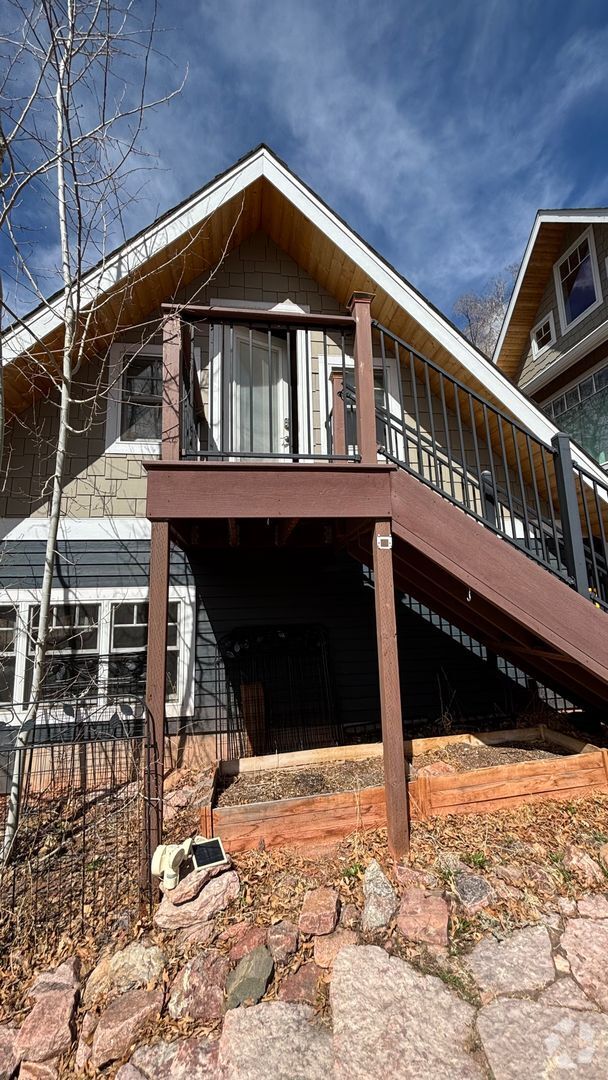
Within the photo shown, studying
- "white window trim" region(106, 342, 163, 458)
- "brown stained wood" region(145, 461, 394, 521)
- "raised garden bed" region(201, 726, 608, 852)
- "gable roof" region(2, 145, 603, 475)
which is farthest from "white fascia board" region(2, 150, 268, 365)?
"raised garden bed" region(201, 726, 608, 852)

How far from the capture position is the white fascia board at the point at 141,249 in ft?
16.0

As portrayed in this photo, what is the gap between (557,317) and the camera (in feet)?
39.2

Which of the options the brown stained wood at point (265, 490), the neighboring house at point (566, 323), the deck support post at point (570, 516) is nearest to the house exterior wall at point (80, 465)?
the brown stained wood at point (265, 490)

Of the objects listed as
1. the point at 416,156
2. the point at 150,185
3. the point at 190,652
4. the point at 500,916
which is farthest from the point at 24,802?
the point at 416,156

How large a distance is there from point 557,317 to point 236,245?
913 cm

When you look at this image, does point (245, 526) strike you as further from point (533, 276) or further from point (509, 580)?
point (533, 276)

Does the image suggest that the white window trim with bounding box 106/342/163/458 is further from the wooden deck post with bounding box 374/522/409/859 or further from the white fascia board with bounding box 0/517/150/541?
the wooden deck post with bounding box 374/522/409/859

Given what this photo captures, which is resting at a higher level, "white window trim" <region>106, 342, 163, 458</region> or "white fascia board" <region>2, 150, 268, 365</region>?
"white fascia board" <region>2, 150, 268, 365</region>

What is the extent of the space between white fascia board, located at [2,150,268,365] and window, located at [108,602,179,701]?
9.37ft

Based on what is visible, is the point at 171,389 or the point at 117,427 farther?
the point at 117,427

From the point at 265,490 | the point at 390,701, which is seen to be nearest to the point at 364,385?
the point at 265,490

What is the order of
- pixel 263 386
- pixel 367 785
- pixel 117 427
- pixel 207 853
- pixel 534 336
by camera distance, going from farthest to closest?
pixel 534 336, pixel 263 386, pixel 117 427, pixel 367 785, pixel 207 853

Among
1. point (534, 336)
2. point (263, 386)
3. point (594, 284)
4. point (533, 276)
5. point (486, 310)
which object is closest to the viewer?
point (263, 386)

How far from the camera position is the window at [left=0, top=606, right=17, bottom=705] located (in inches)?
207
